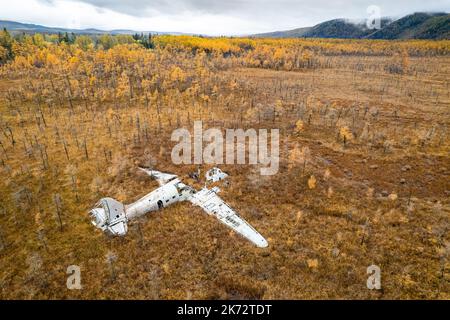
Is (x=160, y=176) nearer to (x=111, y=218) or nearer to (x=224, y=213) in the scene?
(x=111, y=218)

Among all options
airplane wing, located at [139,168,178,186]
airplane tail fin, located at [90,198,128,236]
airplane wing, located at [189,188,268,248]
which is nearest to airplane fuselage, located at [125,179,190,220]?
airplane tail fin, located at [90,198,128,236]

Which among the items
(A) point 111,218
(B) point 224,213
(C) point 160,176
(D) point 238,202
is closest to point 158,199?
(A) point 111,218

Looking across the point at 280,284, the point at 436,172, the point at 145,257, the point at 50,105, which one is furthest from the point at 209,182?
the point at 50,105

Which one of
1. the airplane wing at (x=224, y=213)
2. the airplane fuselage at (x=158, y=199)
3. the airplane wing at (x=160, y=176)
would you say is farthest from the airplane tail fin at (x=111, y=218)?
the airplane wing at (x=160, y=176)

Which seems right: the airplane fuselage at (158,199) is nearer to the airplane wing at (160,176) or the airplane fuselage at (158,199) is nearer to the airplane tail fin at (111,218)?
the airplane tail fin at (111,218)

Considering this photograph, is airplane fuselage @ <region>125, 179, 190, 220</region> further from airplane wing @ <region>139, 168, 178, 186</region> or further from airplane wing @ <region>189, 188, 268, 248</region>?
airplane wing @ <region>139, 168, 178, 186</region>
